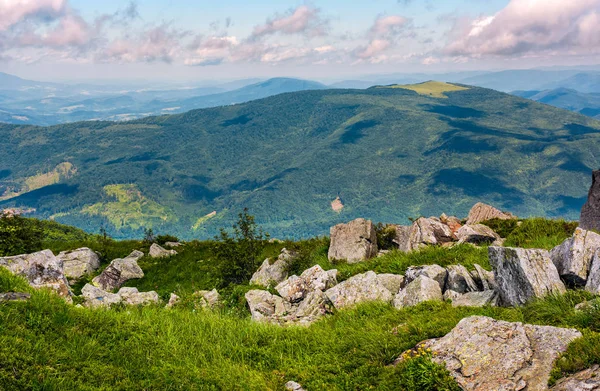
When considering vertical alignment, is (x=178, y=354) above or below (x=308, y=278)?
above

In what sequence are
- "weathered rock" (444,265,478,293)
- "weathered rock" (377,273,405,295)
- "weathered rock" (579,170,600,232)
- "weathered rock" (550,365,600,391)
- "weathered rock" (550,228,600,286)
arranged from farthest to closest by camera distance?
"weathered rock" (579,170,600,232)
"weathered rock" (377,273,405,295)
"weathered rock" (444,265,478,293)
"weathered rock" (550,228,600,286)
"weathered rock" (550,365,600,391)

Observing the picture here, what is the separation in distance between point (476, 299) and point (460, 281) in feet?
5.33

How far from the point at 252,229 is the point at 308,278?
11.1 metres

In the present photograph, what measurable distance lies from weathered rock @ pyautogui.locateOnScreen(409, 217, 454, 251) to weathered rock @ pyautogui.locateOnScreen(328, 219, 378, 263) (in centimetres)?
226

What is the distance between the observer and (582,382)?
6.21 m

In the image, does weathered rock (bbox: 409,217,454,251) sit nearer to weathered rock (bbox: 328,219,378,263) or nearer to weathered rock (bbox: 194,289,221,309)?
weathered rock (bbox: 328,219,378,263)

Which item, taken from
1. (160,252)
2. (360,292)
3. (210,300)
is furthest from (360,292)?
(160,252)

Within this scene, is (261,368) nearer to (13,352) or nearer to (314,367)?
(314,367)

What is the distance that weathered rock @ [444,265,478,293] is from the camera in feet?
39.7

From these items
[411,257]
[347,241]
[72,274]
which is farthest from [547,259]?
[72,274]

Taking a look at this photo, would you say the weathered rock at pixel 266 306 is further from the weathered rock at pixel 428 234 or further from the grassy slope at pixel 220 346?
the weathered rock at pixel 428 234

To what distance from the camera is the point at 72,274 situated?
91.3 feet

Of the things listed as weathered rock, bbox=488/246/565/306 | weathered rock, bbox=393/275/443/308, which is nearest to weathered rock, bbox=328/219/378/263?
weathered rock, bbox=393/275/443/308

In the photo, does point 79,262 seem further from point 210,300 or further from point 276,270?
point 210,300
